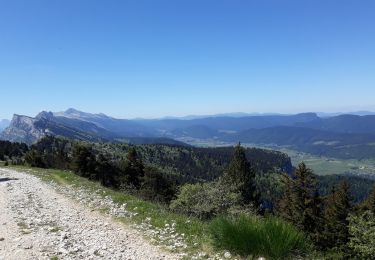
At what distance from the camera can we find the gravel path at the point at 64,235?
41.5ft

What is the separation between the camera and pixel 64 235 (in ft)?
49.0

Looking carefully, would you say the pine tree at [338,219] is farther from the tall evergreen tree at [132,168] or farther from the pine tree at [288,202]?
the tall evergreen tree at [132,168]

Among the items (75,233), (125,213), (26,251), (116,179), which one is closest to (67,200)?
(125,213)

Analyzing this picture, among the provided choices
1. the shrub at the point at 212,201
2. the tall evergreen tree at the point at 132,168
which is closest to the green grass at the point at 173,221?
the shrub at the point at 212,201

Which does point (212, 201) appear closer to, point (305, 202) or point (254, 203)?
point (305, 202)

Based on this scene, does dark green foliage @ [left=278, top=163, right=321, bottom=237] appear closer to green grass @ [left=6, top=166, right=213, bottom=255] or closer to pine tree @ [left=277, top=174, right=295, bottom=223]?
pine tree @ [left=277, top=174, right=295, bottom=223]

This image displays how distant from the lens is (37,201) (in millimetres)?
24578

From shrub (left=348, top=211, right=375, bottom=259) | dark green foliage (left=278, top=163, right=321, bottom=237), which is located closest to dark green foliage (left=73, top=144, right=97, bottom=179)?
dark green foliage (left=278, top=163, right=321, bottom=237)

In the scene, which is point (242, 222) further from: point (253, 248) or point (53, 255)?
point (53, 255)

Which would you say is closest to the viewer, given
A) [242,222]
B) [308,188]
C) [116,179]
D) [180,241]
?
[242,222]

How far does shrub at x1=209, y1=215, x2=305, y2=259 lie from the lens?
429 inches

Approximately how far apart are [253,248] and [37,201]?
1792 centimetres

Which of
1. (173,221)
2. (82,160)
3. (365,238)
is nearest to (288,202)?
(365,238)

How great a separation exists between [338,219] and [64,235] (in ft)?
202
